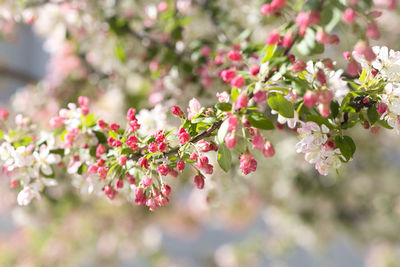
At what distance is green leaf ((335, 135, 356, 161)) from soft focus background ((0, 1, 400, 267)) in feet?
1.08

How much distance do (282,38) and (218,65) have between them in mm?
267

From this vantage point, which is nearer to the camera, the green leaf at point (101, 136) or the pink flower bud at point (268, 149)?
the pink flower bud at point (268, 149)

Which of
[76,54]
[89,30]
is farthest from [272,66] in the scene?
[76,54]

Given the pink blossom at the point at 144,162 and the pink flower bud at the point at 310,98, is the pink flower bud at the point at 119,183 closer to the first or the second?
the pink blossom at the point at 144,162

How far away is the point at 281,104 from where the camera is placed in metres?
0.44

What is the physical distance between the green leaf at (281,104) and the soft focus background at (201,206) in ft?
1.15

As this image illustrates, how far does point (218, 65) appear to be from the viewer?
771 mm

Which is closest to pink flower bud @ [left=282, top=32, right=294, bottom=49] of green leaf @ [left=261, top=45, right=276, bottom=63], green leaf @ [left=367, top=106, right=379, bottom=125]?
green leaf @ [left=261, top=45, right=276, bottom=63]

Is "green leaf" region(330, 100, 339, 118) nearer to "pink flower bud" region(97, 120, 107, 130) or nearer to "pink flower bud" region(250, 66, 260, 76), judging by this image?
"pink flower bud" region(250, 66, 260, 76)

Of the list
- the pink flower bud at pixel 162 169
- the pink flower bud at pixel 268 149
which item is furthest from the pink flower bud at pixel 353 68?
the pink flower bud at pixel 162 169

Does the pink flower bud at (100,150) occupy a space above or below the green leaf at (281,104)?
below

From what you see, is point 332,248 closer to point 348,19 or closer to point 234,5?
point 234,5

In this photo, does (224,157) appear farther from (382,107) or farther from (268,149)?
(382,107)

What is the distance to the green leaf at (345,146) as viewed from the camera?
0.49 metres
